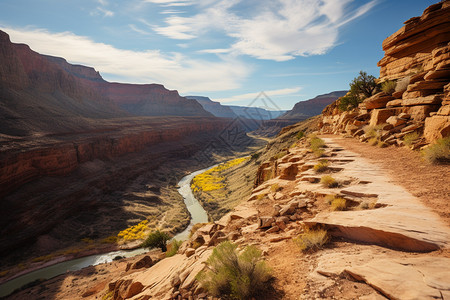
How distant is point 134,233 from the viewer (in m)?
27.3

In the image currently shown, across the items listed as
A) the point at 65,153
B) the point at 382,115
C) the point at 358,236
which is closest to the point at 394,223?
the point at 358,236

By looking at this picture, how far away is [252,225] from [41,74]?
90.1 m

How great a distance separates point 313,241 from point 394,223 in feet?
5.31

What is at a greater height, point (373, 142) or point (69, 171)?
point (373, 142)

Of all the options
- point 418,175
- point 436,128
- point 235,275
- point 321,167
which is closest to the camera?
point 235,275

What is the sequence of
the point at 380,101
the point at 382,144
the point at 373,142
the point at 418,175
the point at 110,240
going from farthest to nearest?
the point at 110,240 → the point at 380,101 → the point at 373,142 → the point at 382,144 → the point at 418,175

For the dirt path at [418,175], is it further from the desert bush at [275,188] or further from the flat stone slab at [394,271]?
the desert bush at [275,188]

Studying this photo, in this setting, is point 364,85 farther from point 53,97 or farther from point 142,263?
point 53,97

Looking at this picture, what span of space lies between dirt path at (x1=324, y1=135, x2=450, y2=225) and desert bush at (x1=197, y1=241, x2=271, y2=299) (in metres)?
3.83

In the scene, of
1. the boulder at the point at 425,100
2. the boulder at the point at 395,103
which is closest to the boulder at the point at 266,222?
the boulder at the point at 425,100

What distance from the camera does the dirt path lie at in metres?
4.95

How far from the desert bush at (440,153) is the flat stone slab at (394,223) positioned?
246 centimetres

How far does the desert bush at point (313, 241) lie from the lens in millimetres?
4309

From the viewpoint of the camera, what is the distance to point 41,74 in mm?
67500
